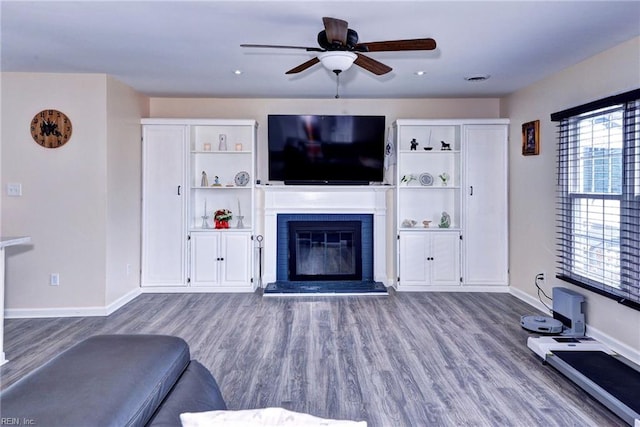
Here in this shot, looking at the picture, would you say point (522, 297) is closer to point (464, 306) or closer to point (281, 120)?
point (464, 306)

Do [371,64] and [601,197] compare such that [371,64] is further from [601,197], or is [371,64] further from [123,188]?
[123,188]

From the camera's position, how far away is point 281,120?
5090 mm

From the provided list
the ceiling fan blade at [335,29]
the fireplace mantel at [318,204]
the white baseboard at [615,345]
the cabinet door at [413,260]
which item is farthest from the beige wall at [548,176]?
the ceiling fan blade at [335,29]

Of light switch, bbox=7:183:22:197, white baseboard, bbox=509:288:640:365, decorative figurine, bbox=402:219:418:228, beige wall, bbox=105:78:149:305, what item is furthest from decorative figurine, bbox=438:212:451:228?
light switch, bbox=7:183:22:197

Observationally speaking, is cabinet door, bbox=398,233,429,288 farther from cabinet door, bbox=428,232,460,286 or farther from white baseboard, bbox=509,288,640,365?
white baseboard, bbox=509,288,640,365

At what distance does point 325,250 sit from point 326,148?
144 centimetres

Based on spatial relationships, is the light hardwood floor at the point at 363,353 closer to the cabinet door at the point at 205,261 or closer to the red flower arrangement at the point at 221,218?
the cabinet door at the point at 205,261

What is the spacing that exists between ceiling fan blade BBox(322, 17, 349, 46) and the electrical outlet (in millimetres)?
3812

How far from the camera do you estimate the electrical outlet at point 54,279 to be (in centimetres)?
407

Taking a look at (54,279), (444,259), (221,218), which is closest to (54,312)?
(54,279)

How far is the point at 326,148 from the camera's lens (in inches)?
202

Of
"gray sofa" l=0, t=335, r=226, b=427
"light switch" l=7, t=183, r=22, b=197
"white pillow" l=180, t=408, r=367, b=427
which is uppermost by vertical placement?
"light switch" l=7, t=183, r=22, b=197

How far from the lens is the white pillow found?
2.69 ft

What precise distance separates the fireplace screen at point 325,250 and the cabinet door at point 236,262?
0.62m
